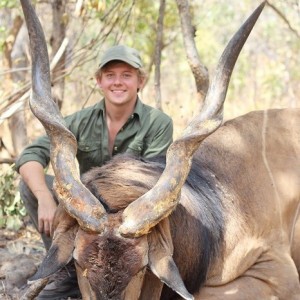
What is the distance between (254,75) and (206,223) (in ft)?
59.3

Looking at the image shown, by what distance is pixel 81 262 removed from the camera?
3818 mm

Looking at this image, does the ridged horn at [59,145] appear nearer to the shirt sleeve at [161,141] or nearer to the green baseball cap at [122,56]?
the green baseball cap at [122,56]

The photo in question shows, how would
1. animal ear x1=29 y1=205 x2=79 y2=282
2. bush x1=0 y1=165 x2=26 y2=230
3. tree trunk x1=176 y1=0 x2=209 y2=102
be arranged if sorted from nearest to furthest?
animal ear x1=29 y1=205 x2=79 y2=282, tree trunk x1=176 y1=0 x2=209 y2=102, bush x1=0 y1=165 x2=26 y2=230

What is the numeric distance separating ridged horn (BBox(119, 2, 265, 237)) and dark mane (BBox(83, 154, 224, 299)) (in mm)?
178

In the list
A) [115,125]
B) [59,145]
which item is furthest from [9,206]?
[59,145]

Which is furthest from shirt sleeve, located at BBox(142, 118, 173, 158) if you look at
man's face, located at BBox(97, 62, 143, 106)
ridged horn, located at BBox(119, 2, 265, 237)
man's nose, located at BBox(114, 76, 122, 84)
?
ridged horn, located at BBox(119, 2, 265, 237)

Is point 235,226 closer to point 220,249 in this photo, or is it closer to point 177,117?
point 220,249

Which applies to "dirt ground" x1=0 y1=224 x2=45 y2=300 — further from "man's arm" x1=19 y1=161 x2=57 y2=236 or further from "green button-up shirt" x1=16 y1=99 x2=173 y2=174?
"green button-up shirt" x1=16 y1=99 x2=173 y2=174

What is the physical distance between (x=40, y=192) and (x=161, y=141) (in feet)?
3.40

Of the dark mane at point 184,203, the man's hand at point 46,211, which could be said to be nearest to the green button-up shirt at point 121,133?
the man's hand at point 46,211

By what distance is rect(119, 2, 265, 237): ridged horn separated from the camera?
3.82m

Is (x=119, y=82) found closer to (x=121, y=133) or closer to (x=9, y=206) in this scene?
(x=121, y=133)

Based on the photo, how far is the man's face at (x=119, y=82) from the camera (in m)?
5.62

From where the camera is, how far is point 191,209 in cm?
441
